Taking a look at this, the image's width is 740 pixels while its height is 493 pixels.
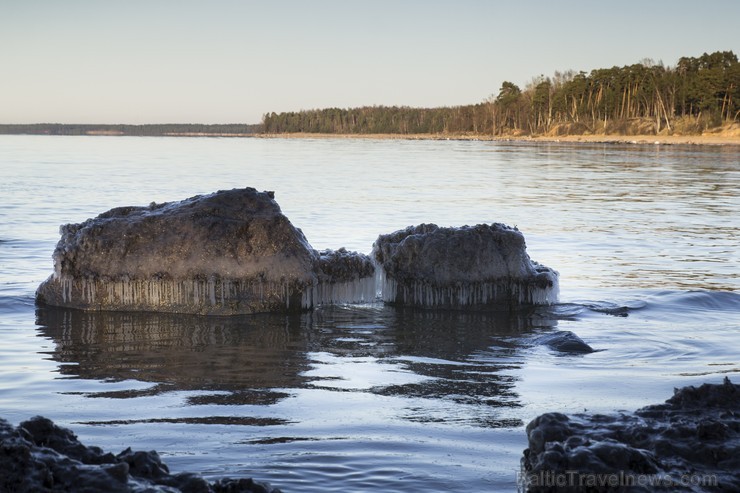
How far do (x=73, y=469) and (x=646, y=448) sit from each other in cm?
276

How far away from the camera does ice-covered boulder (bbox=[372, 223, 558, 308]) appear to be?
11.3m

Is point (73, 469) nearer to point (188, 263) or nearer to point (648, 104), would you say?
point (188, 263)

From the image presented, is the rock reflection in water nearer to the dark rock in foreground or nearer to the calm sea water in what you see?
the calm sea water

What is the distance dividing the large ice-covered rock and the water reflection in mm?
264

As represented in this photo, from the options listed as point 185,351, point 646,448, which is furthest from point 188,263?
point 646,448

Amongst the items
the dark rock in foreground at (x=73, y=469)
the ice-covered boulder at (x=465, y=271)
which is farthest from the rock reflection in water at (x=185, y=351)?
the dark rock in foreground at (x=73, y=469)

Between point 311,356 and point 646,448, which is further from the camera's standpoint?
point 311,356

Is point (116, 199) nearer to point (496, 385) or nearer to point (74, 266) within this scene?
point (74, 266)

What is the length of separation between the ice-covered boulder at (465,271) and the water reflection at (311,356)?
0.35m

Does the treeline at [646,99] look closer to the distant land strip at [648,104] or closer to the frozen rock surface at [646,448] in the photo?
the distant land strip at [648,104]

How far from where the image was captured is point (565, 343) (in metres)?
8.97

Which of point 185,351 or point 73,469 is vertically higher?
point 73,469

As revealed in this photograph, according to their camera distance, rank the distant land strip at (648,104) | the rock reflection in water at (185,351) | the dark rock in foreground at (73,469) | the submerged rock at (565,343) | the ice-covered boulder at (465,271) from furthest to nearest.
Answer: the distant land strip at (648,104) < the ice-covered boulder at (465,271) < the submerged rock at (565,343) < the rock reflection in water at (185,351) < the dark rock in foreground at (73,469)

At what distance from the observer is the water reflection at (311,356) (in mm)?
6977
